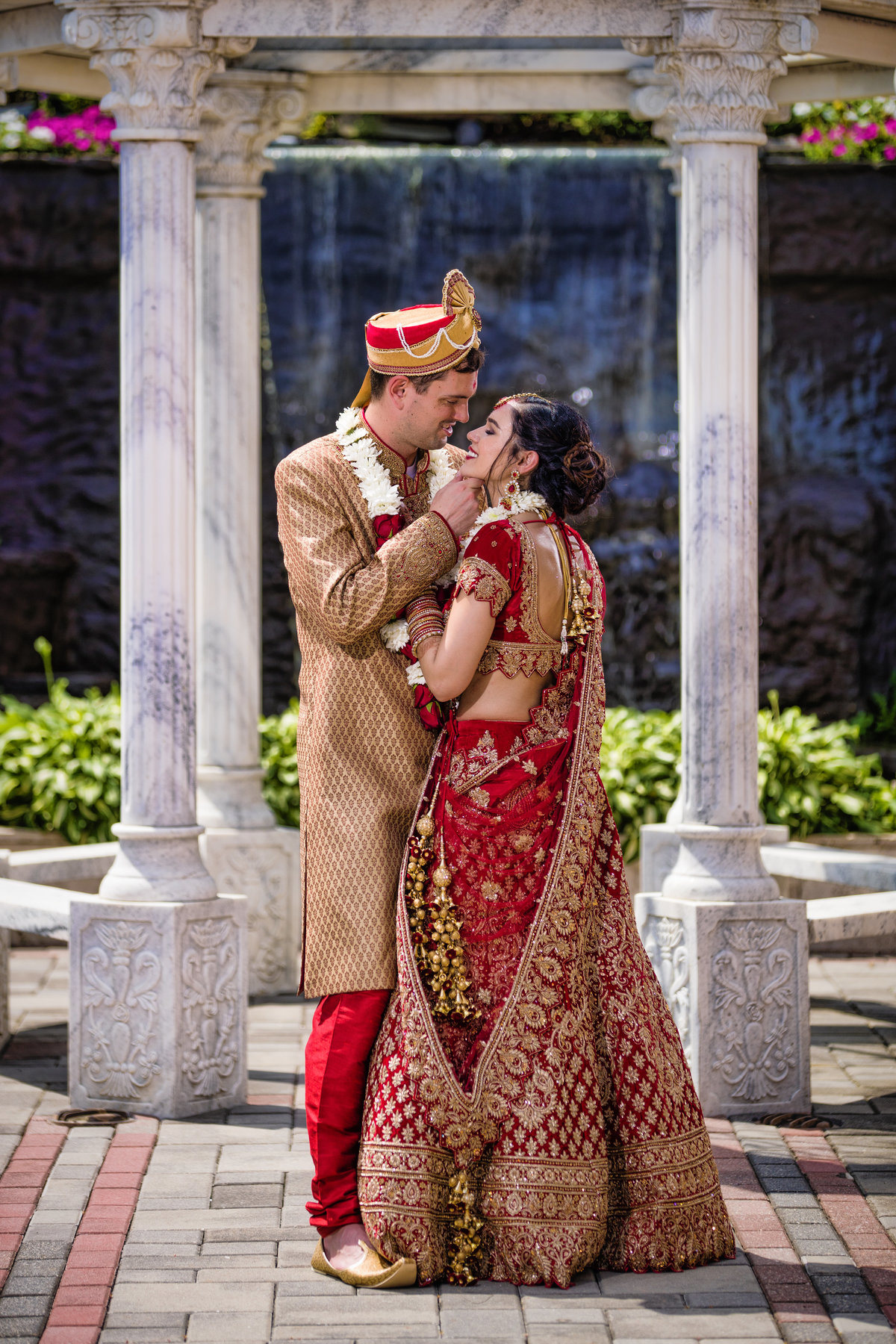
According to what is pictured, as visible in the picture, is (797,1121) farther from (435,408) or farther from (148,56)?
(148,56)

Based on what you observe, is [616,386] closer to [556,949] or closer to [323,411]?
[323,411]

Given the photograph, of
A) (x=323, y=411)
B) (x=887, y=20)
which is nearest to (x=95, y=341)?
(x=323, y=411)

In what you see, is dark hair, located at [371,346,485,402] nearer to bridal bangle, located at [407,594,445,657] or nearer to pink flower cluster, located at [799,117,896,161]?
bridal bangle, located at [407,594,445,657]

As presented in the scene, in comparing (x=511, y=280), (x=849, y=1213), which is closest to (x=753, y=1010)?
(x=849, y=1213)

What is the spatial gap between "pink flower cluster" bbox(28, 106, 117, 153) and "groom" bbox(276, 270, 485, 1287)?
903 cm

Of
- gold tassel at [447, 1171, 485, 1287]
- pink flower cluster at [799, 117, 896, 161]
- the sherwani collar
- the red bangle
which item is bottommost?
gold tassel at [447, 1171, 485, 1287]

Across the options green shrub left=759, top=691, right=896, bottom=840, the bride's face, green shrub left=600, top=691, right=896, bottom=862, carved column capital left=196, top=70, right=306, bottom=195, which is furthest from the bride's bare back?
green shrub left=759, top=691, right=896, bottom=840

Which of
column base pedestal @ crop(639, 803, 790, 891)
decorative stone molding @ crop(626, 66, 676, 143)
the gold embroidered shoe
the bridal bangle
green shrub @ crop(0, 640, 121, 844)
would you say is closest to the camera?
the gold embroidered shoe

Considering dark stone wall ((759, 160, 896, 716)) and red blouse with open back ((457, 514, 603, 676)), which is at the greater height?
dark stone wall ((759, 160, 896, 716))

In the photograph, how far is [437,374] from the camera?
165 inches

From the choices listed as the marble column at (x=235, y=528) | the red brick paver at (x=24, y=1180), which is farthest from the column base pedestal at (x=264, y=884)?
the red brick paver at (x=24, y=1180)

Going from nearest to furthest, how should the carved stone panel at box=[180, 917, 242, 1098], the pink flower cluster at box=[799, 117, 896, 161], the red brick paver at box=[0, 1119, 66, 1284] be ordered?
the red brick paver at box=[0, 1119, 66, 1284] < the carved stone panel at box=[180, 917, 242, 1098] < the pink flower cluster at box=[799, 117, 896, 161]

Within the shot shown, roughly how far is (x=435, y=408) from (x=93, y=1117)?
2488 mm

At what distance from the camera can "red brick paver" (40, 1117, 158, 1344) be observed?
3740mm
